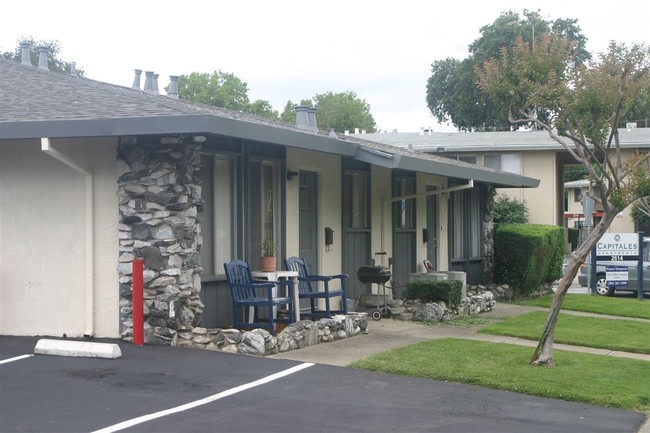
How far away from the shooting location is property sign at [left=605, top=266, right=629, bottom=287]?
21766 mm

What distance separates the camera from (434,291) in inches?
595

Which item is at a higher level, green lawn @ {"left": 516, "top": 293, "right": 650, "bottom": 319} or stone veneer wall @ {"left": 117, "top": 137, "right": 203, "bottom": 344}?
stone veneer wall @ {"left": 117, "top": 137, "right": 203, "bottom": 344}

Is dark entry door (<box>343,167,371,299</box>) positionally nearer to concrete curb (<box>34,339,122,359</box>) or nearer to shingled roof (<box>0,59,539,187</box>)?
shingled roof (<box>0,59,539,187</box>)

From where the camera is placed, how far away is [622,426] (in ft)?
25.4

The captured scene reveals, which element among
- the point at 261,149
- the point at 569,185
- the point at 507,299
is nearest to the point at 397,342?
the point at 261,149

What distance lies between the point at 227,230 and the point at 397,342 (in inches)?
112

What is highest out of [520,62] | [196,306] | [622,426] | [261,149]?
[520,62]

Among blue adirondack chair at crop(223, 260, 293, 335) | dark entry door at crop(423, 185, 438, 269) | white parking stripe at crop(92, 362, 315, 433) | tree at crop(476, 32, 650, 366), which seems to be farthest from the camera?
dark entry door at crop(423, 185, 438, 269)

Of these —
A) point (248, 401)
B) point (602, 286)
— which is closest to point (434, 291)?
point (248, 401)

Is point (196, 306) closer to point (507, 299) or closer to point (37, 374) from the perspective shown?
point (37, 374)

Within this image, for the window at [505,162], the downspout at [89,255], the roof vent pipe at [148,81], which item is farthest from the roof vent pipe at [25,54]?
the window at [505,162]

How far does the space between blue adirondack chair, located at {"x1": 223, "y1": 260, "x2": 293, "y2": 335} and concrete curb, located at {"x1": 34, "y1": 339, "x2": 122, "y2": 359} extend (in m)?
2.01

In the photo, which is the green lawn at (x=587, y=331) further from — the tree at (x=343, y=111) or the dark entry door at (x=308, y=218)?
the tree at (x=343, y=111)

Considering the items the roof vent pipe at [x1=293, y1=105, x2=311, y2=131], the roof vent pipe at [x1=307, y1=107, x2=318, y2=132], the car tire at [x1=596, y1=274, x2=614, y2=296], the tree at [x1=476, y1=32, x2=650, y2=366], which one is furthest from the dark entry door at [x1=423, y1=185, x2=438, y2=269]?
the tree at [x1=476, y1=32, x2=650, y2=366]
